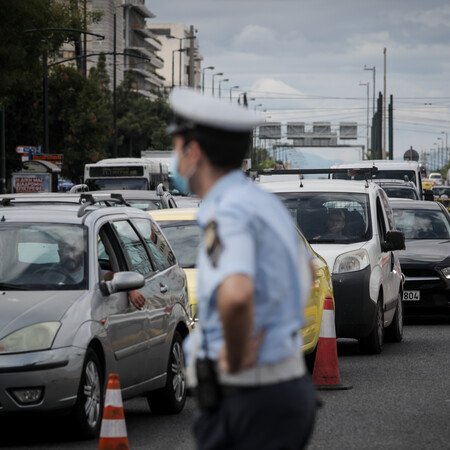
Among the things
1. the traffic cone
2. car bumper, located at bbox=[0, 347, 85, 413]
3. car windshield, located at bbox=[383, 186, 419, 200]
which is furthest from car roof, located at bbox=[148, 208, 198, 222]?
car windshield, located at bbox=[383, 186, 419, 200]

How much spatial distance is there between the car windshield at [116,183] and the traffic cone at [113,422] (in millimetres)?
34616

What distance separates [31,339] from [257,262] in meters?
4.60

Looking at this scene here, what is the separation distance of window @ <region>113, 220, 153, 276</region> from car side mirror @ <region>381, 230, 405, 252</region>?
4768 millimetres

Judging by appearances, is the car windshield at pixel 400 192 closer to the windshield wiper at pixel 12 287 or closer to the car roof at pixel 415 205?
the car roof at pixel 415 205

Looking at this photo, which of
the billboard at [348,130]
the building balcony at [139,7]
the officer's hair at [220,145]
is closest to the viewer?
the officer's hair at [220,145]

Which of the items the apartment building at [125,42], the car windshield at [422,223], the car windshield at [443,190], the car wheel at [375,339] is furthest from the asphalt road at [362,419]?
the apartment building at [125,42]

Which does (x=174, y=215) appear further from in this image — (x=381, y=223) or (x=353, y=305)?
(x=381, y=223)

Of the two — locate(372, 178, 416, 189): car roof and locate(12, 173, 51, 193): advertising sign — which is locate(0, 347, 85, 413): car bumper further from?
locate(12, 173, 51, 193): advertising sign

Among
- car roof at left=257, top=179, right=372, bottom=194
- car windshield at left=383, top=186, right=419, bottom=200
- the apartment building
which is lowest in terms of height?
car windshield at left=383, top=186, right=419, bottom=200

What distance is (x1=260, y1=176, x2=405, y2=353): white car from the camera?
13.7 metres

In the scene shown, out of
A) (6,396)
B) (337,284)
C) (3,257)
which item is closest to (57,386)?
(6,396)

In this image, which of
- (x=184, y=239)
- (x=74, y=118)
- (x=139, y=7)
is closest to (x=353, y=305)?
(x=184, y=239)

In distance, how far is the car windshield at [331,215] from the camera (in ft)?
47.6

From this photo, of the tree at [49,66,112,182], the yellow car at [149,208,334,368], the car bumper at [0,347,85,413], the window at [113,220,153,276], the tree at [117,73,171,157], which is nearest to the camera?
the car bumper at [0,347,85,413]
